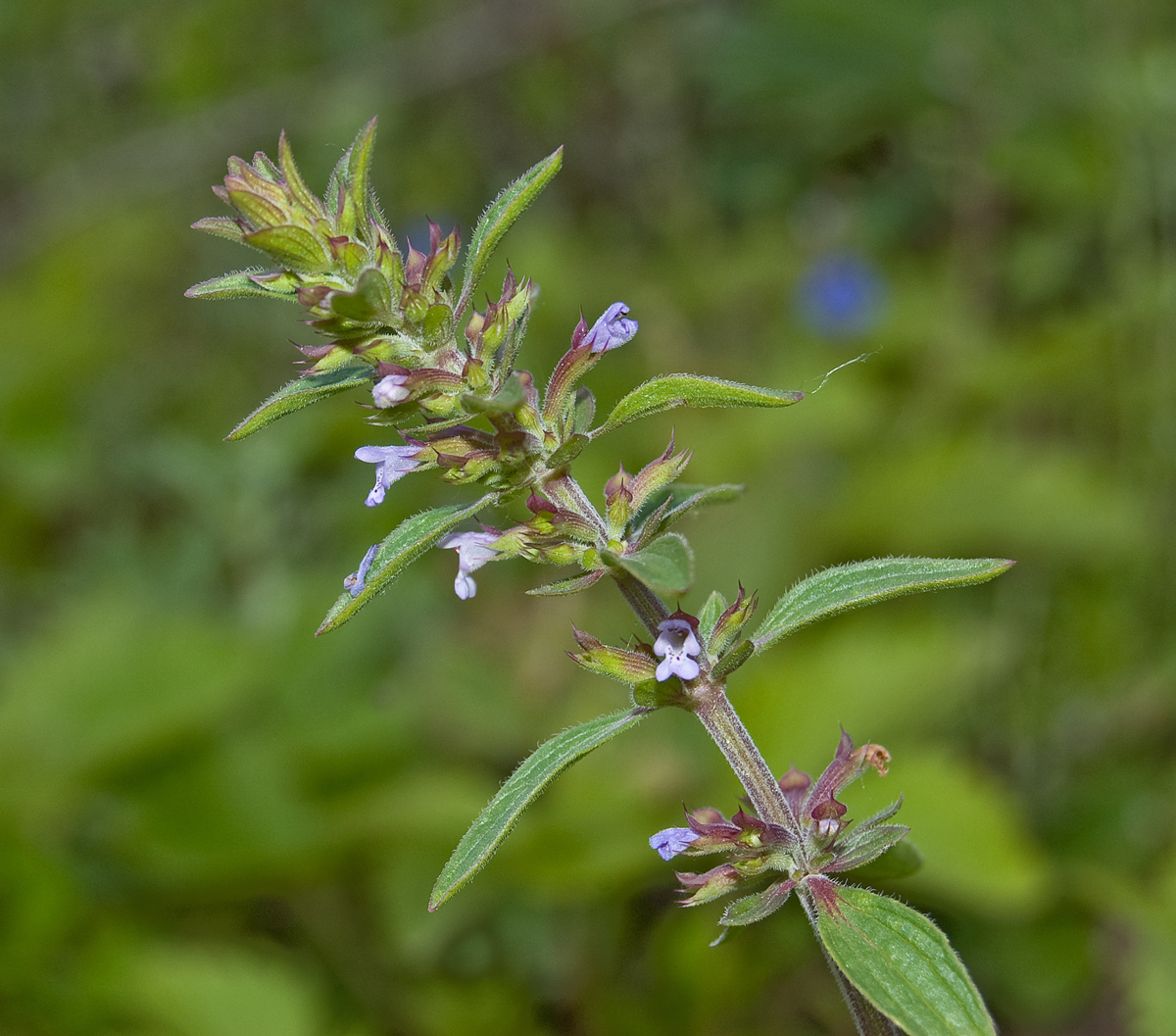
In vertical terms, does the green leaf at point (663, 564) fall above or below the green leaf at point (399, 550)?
below

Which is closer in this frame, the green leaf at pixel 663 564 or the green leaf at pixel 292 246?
the green leaf at pixel 663 564

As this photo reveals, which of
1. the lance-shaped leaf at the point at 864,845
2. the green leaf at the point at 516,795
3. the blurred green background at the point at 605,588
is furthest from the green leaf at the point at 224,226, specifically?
the blurred green background at the point at 605,588

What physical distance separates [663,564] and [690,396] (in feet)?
0.65

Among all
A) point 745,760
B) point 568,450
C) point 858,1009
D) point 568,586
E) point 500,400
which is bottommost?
point 858,1009

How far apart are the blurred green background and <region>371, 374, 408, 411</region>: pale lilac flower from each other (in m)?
1.34

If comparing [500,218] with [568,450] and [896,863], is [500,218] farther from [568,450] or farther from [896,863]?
[896,863]

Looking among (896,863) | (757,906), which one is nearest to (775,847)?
(757,906)

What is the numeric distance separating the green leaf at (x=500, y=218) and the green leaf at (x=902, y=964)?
0.71 metres

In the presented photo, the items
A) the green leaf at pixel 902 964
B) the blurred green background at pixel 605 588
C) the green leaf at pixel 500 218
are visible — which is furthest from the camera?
the blurred green background at pixel 605 588

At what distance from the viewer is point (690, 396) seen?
1143 millimetres

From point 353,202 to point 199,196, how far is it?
21.0 feet

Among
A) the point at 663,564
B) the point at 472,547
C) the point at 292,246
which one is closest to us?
the point at 663,564

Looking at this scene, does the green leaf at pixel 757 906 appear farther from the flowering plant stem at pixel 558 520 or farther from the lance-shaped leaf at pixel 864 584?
the lance-shaped leaf at pixel 864 584

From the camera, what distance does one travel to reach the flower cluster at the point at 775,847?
46.9 inches
